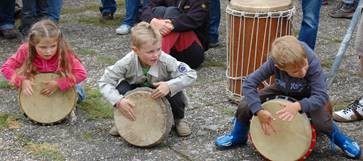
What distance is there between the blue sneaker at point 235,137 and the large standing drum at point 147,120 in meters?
0.31

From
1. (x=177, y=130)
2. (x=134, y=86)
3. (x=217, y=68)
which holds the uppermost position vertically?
(x=134, y=86)

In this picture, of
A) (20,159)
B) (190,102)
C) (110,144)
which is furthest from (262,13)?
(20,159)

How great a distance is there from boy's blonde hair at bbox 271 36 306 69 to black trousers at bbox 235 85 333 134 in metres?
0.29

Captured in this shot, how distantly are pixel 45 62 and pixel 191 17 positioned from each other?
1.39m

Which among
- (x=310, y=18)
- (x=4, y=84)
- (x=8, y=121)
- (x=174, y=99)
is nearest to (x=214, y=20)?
(x=310, y=18)

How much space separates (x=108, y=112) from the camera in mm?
4242

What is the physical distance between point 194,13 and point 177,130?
1401 millimetres

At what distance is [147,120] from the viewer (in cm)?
362

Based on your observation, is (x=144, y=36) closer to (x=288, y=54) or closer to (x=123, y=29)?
(x=288, y=54)

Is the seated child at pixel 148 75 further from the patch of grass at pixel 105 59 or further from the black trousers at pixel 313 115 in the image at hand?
the patch of grass at pixel 105 59

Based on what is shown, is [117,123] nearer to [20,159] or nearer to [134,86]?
[134,86]

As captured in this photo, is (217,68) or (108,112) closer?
(108,112)

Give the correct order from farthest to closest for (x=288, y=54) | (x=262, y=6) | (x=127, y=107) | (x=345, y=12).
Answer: (x=345, y=12) → (x=262, y=6) → (x=127, y=107) → (x=288, y=54)

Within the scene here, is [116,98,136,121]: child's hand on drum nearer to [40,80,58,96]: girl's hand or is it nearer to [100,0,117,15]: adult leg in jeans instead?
[40,80,58,96]: girl's hand
